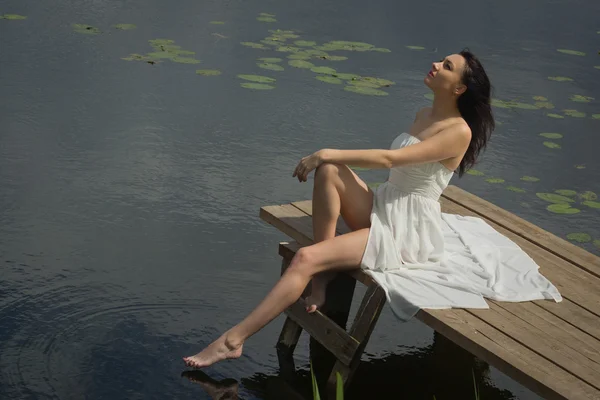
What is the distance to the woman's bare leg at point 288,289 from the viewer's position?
343cm

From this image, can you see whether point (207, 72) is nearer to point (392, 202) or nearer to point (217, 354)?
point (392, 202)

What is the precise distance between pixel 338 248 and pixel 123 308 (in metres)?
0.94

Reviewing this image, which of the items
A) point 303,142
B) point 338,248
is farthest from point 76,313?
point 303,142

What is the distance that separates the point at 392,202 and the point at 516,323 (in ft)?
2.28

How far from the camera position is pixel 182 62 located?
700cm

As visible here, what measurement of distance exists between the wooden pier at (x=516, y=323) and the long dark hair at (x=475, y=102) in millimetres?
540

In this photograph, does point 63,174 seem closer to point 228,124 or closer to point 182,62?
point 228,124

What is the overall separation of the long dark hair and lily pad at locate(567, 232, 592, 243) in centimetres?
137

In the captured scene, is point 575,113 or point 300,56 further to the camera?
point 300,56

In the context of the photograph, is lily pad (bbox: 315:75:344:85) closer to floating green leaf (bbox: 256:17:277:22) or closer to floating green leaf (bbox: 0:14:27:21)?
floating green leaf (bbox: 256:17:277:22)

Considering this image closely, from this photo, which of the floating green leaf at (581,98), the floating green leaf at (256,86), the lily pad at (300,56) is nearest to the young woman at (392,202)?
the floating green leaf at (256,86)

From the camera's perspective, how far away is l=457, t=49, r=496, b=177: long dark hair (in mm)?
3766

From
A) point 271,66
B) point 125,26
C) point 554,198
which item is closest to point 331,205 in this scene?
point 554,198

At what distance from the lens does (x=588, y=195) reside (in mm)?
5668
